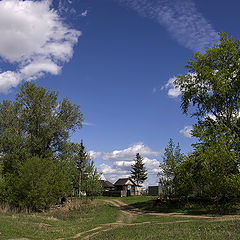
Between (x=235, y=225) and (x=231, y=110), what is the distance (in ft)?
55.7

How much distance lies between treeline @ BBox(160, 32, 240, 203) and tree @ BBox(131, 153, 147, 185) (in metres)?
40.5

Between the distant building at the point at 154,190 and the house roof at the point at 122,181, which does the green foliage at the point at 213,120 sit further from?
the house roof at the point at 122,181

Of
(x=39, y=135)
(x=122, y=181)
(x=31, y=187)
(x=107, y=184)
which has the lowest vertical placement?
(x=107, y=184)

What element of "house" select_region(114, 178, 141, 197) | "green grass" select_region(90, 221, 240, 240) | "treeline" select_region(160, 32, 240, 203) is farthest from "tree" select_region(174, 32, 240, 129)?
"house" select_region(114, 178, 141, 197)

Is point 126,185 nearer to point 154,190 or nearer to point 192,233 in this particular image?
point 154,190

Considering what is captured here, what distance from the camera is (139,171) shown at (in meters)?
76.0

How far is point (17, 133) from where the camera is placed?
42688 mm

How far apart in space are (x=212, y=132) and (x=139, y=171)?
46.9 m

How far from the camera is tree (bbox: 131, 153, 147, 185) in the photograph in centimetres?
7569

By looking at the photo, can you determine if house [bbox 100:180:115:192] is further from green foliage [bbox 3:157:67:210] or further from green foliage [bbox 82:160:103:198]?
green foliage [bbox 3:157:67:210]

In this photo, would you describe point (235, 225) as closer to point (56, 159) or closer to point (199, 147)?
Answer: point (199, 147)

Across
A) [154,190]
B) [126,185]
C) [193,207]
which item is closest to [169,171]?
[193,207]

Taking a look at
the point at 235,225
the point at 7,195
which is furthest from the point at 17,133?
the point at 235,225

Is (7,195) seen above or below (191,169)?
below
